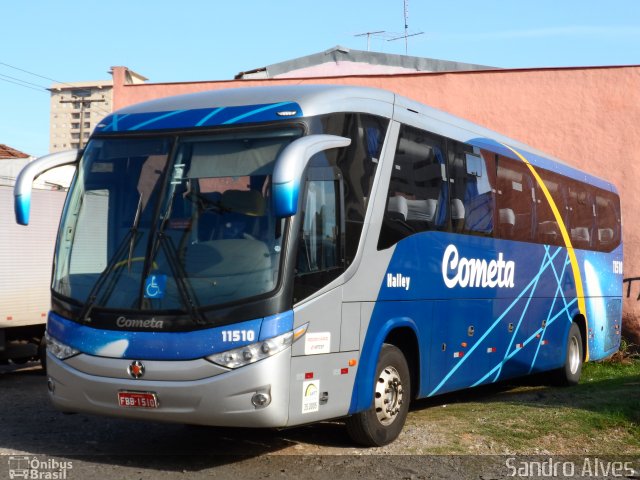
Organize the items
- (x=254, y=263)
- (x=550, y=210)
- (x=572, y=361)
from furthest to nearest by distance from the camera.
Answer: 1. (x=572, y=361)
2. (x=550, y=210)
3. (x=254, y=263)

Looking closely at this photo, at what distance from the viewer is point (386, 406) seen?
8.83m

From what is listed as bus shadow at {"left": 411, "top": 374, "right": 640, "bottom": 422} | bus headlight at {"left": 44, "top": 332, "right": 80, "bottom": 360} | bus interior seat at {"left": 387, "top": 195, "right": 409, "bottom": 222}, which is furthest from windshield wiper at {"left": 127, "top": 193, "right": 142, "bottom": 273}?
bus shadow at {"left": 411, "top": 374, "right": 640, "bottom": 422}

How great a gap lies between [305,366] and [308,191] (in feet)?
4.73

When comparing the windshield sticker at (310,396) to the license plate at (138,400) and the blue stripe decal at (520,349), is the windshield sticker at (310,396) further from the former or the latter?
the blue stripe decal at (520,349)

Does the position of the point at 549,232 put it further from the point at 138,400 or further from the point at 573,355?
the point at 138,400

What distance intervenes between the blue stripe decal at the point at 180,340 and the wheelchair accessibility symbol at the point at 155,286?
309mm

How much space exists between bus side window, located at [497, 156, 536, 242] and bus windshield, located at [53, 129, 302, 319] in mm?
4908

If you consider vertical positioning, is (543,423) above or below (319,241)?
below

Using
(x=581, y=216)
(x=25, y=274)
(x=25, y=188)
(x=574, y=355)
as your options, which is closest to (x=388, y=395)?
(x=25, y=188)

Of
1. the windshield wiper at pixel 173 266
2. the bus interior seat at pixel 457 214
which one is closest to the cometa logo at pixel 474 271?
the bus interior seat at pixel 457 214

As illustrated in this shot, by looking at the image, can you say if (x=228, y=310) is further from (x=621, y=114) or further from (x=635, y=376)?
(x=621, y=114)

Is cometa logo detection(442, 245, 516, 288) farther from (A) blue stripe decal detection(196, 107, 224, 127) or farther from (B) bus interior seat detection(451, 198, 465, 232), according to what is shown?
(A) blue stripe decal detection(196, 107, 224, 127)

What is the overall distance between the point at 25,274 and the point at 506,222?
24.1 ft

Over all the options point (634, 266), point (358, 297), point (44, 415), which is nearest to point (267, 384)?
point (358, 297)
